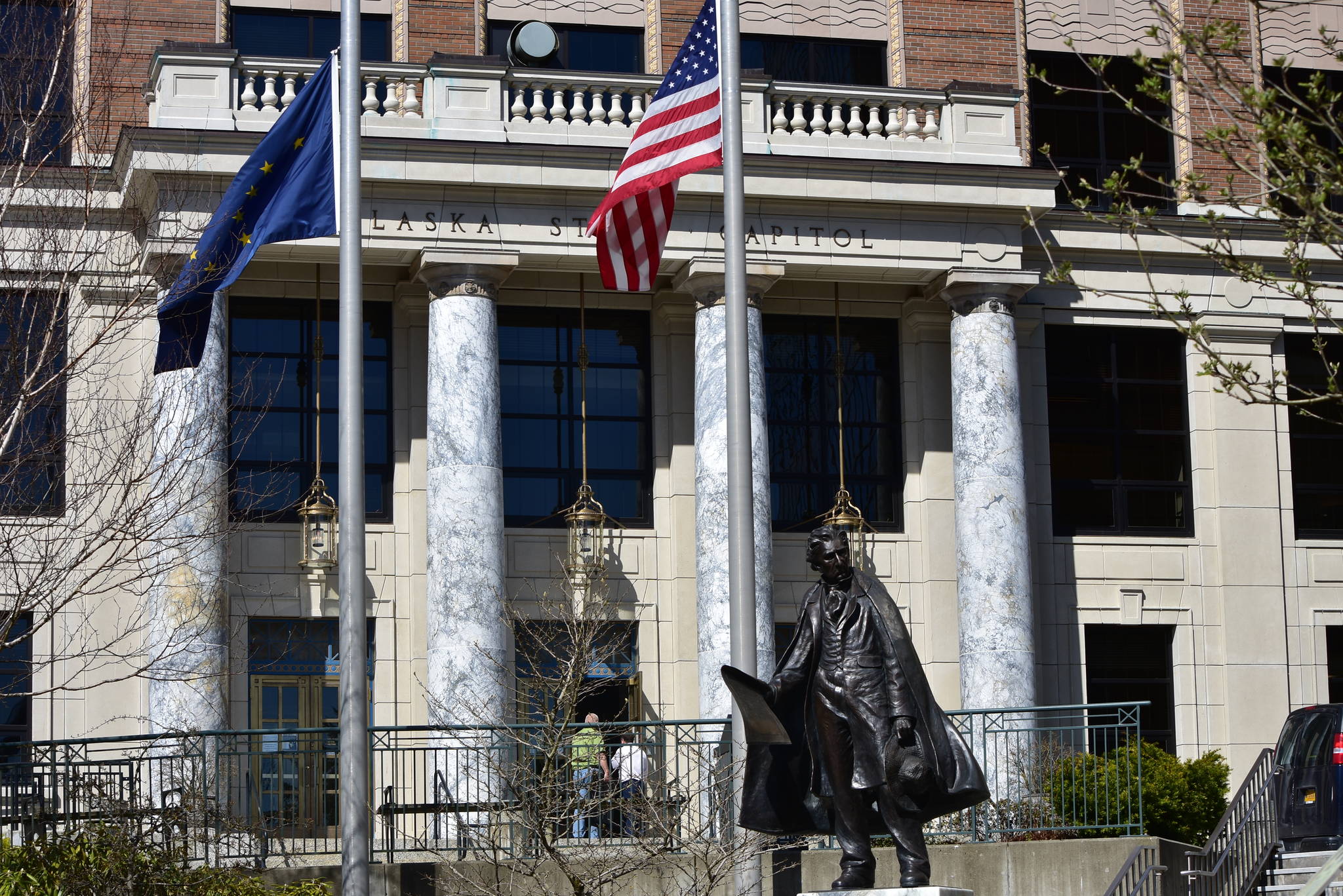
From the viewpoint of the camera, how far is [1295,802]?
20.2 m

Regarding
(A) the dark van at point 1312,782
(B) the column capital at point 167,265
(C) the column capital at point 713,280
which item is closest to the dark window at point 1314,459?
(A) the dark van at point 1312,782

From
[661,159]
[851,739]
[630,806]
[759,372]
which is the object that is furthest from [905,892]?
[759,372]

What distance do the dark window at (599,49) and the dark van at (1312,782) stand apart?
1322 cm

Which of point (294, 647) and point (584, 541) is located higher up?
point (584, 541)

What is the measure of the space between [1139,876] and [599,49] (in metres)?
14.6

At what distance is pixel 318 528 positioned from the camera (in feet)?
81.8

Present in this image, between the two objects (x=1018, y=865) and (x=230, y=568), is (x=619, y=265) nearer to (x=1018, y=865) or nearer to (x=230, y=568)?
(x=1018, y=865)

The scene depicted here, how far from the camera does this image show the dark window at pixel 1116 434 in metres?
27.7

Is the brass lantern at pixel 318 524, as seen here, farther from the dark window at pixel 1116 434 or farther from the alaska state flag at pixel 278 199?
the dark window at pixel 1116 434

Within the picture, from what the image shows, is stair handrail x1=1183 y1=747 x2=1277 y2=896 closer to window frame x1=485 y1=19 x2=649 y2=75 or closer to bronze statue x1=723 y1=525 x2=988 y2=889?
bronze statue x1=723 y1=525 x2=988 y2=889

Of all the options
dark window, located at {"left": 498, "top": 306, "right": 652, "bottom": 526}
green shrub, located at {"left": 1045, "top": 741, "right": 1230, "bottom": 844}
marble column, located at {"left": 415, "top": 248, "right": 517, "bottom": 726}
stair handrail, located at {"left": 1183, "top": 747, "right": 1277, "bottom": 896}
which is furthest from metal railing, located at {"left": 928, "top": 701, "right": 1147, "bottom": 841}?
dark window, located at {"left": 498, "top": 306, "right": 652, "bottom": 526}

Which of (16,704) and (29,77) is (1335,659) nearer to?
(16,704)

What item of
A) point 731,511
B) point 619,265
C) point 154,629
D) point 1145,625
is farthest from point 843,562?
point 1145,625

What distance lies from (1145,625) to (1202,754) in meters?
1.95
